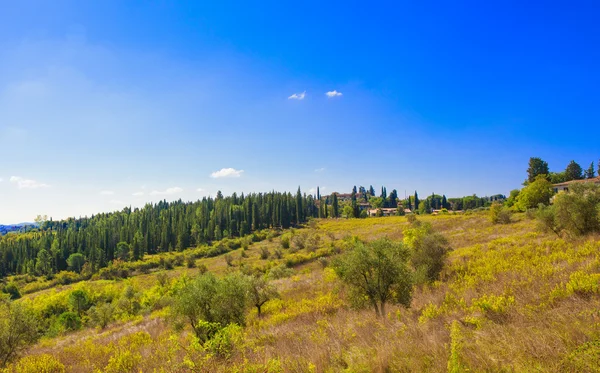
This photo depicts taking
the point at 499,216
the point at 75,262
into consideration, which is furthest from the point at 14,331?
the point at 75,262

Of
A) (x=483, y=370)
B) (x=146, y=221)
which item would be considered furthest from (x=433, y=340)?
(x=146, y=221)

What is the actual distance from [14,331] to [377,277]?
54.3 feet

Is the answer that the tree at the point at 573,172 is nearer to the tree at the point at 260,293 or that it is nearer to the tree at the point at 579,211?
the tree at the point at 579,211

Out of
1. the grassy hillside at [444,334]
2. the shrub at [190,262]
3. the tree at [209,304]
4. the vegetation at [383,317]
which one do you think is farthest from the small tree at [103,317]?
the shrub at [190,262]

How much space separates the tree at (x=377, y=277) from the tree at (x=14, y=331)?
14.9 metres

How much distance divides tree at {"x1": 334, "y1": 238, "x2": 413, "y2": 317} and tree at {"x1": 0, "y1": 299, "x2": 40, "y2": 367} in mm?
14938

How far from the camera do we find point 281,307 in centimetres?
2075

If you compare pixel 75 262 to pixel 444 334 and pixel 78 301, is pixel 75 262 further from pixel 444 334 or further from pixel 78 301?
pixel 444 334

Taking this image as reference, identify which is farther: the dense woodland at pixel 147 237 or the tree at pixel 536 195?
the dense woodland at pixel 147 237

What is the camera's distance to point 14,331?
12.0 meters

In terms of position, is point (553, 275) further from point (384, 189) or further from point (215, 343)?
point (384, 189)

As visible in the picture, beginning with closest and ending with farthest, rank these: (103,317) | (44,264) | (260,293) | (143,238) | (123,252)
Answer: (260,293), (103,317), (44,264), (123,252), (143,238)

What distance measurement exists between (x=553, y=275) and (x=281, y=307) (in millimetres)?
16271

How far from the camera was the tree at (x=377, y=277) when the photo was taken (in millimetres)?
12914
